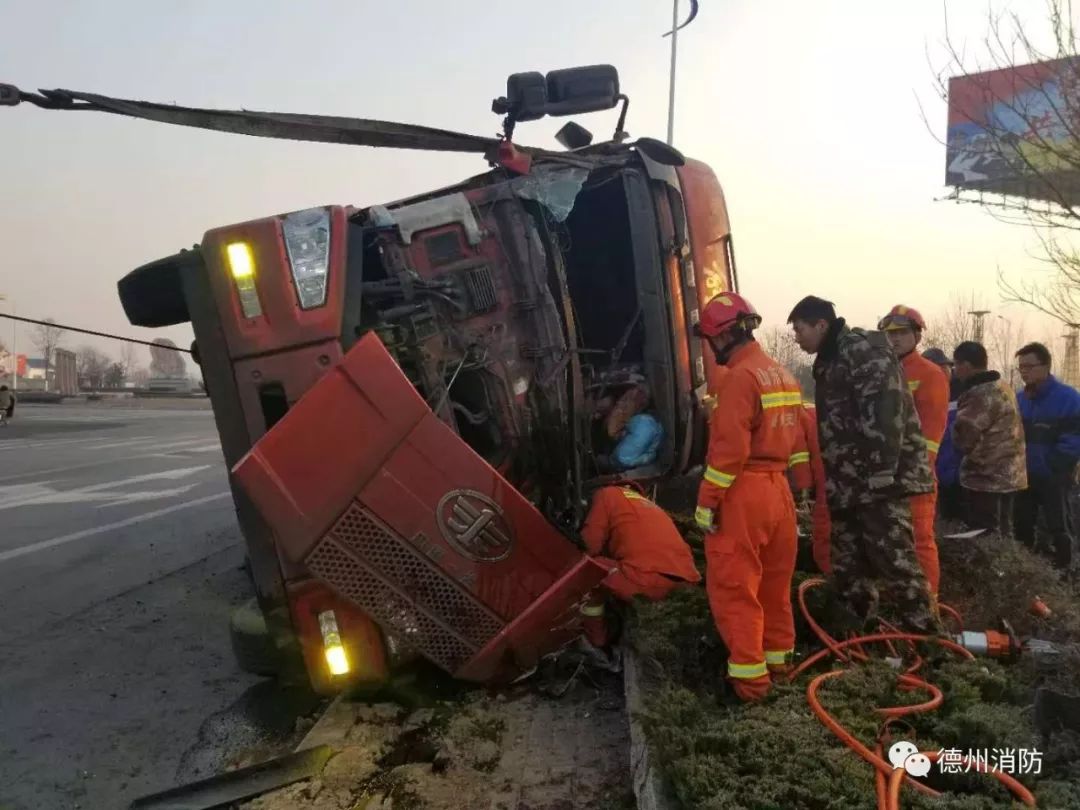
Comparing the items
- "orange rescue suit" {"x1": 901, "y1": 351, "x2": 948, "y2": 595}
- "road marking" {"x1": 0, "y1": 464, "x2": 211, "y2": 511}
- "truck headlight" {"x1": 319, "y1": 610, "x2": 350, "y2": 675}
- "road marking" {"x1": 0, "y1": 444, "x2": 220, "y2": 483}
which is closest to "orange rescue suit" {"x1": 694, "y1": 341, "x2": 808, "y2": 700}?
"truck headlight" {"x1": 319, "y1": 610, "x2": 350, "y2": 675}

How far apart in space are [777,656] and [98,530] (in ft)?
20.7

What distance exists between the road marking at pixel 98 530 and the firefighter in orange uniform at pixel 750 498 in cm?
552

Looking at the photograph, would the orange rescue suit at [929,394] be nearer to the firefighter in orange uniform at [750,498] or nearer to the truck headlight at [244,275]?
the firefighter in orange uniform at [750,498]

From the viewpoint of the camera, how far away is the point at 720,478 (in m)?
3.24

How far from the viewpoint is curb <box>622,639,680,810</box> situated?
7.39ft

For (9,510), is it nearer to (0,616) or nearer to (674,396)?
(0,616)

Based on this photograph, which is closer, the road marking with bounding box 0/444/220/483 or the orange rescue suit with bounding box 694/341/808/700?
the orange rescue suit with bounding box 694/341/808/700

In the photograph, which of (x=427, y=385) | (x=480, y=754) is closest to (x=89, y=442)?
(x=427, y=385)

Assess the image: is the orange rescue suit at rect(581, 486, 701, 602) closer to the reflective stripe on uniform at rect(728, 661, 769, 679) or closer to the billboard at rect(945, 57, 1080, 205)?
the reflective stripe on uniform at rect(728, 661, 769, 679)

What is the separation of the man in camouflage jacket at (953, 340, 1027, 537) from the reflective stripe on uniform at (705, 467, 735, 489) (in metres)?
3.13

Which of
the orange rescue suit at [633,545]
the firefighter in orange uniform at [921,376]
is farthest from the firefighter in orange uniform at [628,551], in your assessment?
the firefighter in orange uniform at [921,376]

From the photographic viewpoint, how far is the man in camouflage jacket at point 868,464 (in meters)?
3.67

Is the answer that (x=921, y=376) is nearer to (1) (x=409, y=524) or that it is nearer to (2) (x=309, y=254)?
(1) (x=409, y=524)

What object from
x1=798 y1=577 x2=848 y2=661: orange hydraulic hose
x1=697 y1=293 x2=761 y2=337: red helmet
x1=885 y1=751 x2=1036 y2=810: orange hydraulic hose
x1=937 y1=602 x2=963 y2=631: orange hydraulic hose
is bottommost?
x1=937 y1=602 x2=963 y2=631: orange hydraulic hose
